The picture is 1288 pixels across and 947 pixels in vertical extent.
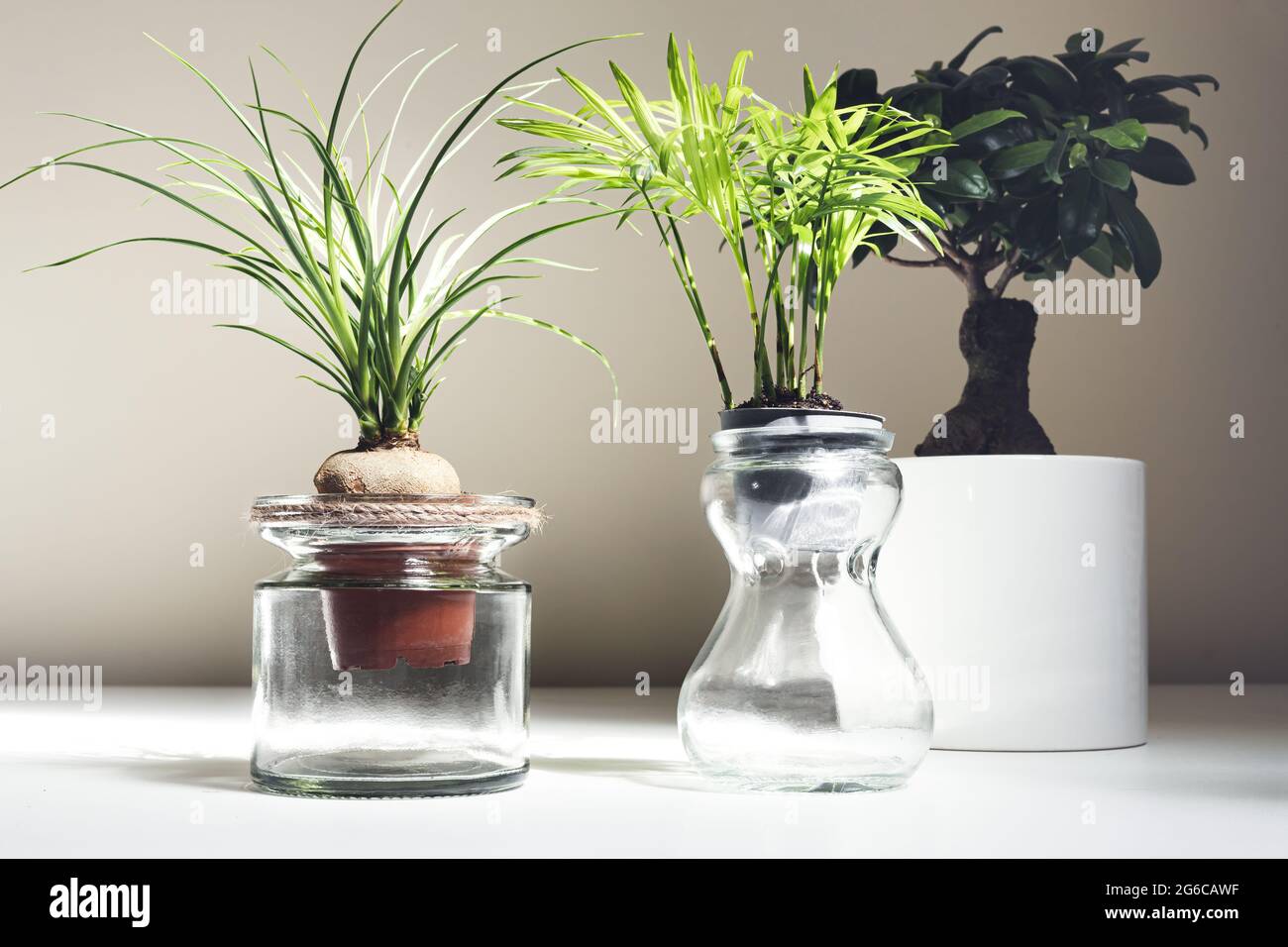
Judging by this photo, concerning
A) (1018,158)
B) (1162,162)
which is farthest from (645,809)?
(1162,162)

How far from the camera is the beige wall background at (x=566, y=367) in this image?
1.69 m

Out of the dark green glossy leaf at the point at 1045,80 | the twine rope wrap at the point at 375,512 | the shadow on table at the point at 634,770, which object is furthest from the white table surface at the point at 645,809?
the dark green glossy leaf at the point at 1045,80

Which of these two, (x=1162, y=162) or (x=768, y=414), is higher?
(x=1162, y=162)

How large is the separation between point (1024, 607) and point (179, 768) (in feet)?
2.08

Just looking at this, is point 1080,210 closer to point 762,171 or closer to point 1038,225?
point 1038,225

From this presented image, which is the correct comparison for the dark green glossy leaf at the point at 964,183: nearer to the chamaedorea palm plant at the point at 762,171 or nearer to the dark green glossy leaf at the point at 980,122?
the dark green glossy leaf at the point at 980,122

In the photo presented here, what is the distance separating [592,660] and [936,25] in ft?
3.21

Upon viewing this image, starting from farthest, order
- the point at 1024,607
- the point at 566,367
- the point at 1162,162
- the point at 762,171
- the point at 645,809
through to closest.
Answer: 1. the point at 566,367
2. the point at 1162,162
3. the point at 1024,607
4. the point at 762,171
5. the point at 645,809

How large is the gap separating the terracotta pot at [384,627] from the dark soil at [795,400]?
24cm

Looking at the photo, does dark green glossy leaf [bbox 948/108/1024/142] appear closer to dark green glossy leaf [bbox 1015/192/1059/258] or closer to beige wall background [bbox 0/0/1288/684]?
dark green glossy leaf [bbox 1015/192/1059/258]

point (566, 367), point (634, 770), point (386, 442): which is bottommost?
point (634, 770)

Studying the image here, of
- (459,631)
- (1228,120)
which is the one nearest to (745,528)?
(459,631)

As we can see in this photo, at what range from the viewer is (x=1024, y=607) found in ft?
3.26

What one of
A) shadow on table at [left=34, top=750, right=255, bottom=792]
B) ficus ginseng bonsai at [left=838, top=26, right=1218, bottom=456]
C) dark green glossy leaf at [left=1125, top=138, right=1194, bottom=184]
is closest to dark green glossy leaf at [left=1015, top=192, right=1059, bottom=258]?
ficus ginseng bonsai at [left=838, top=26, right=1218, bottom=456]
